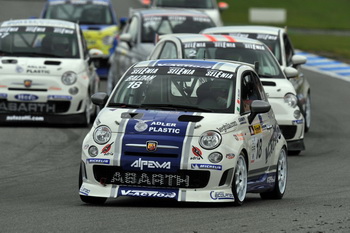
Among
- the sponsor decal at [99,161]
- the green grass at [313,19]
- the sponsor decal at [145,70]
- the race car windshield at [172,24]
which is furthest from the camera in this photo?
the green grass at [313,19]

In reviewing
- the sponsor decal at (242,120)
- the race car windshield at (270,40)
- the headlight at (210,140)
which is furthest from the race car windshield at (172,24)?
the headlight at (210,140)

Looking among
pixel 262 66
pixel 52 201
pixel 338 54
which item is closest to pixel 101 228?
pixel 52 201

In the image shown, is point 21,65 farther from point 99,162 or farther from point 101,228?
point 101,228

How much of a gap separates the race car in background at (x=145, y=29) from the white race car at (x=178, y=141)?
402 inches

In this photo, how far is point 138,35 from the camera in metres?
22.1

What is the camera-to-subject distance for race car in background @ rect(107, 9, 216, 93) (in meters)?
21.8

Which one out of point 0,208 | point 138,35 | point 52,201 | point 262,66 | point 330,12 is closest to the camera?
point 0,208

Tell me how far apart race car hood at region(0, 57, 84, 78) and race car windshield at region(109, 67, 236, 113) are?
24.4 ft

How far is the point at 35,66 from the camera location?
61.6ft

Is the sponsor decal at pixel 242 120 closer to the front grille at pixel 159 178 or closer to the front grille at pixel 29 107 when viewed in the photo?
the front grille at pixel 159 178

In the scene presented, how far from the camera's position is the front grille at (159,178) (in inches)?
404

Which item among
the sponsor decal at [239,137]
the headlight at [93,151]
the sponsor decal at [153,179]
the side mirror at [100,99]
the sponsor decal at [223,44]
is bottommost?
the sponsor decal at [223,44]

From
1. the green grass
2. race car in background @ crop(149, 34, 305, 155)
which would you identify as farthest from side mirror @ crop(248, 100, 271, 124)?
the green grass

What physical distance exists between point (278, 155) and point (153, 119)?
1.84 metres
